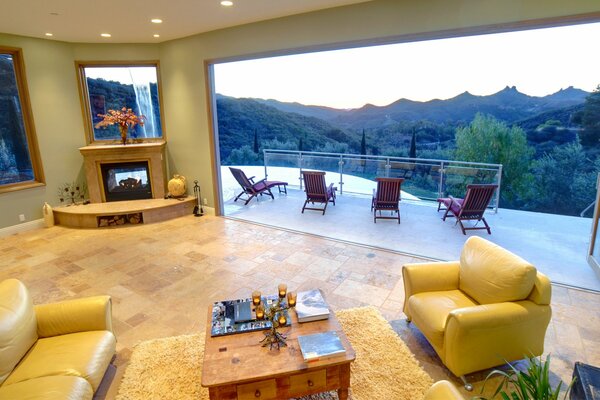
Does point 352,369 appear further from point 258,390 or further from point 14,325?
Result: point 14,325

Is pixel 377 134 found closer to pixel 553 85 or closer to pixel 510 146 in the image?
pixel 510 146

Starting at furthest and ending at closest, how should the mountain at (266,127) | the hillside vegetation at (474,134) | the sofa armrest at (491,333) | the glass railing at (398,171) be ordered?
the mountain at (266,127)
the hillside vegetation at (474,134)
the glass railing at (398,171)
the sofa armrest at (491,333)

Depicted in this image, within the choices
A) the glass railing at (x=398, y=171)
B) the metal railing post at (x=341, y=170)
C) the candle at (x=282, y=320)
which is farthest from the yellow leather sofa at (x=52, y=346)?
the metal railing post at (x=341, y=170)

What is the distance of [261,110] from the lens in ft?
43.5

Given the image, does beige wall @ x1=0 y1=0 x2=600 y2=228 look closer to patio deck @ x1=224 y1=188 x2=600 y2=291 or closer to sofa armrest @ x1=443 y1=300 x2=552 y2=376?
patio deck @ x1=224 y1=188 x2=600 y2=291

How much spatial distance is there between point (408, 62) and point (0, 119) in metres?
10.1

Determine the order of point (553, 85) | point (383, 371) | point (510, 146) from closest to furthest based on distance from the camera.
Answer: point (383, 371)
point (553, 85)
point (510, 146)

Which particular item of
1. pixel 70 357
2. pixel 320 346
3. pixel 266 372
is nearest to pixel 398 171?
pixel 320 346

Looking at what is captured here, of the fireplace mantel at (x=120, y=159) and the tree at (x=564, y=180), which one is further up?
the fireplace mantel at (x=120, y=159)

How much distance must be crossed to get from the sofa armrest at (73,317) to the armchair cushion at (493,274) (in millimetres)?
2800

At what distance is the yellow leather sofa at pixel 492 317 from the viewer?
2.23 metres

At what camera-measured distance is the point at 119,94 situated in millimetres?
6465

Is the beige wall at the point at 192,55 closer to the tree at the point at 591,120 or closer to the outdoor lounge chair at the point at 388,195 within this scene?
the outdoor lounge chair at the point at 388,195

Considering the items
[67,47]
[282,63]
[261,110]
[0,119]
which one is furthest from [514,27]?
[261,110]
